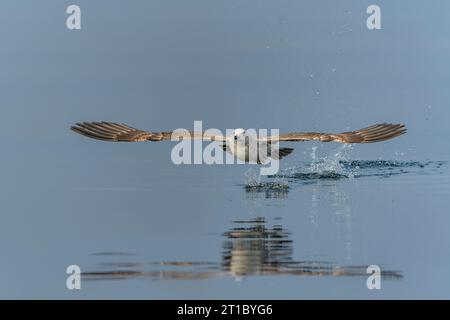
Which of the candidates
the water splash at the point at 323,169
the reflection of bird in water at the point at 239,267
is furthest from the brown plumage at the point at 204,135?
the reflection of bird in water at the point at 239,267

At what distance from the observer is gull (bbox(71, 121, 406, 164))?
21125 millimetres

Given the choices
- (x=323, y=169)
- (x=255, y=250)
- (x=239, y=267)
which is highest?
(x=323, y=169)

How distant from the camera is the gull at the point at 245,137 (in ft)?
69.3

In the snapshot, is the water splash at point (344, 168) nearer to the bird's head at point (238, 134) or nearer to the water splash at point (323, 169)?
the water splash at point (323, 169)

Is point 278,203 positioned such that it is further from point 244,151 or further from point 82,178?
point 82,178

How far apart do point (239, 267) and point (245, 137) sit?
7.02 meters

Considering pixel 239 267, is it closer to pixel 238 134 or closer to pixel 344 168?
pixel 238 134

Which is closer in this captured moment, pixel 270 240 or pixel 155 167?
pixel 270 240

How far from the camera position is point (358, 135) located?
21.8 meters

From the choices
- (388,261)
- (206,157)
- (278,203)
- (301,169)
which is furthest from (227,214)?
(206,157)

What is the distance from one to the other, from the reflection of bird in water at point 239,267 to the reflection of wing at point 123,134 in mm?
5156

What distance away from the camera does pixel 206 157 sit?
91.0 feet

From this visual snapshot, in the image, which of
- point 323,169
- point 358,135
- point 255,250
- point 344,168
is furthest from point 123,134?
point 255,250

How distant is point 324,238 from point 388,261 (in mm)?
1641
